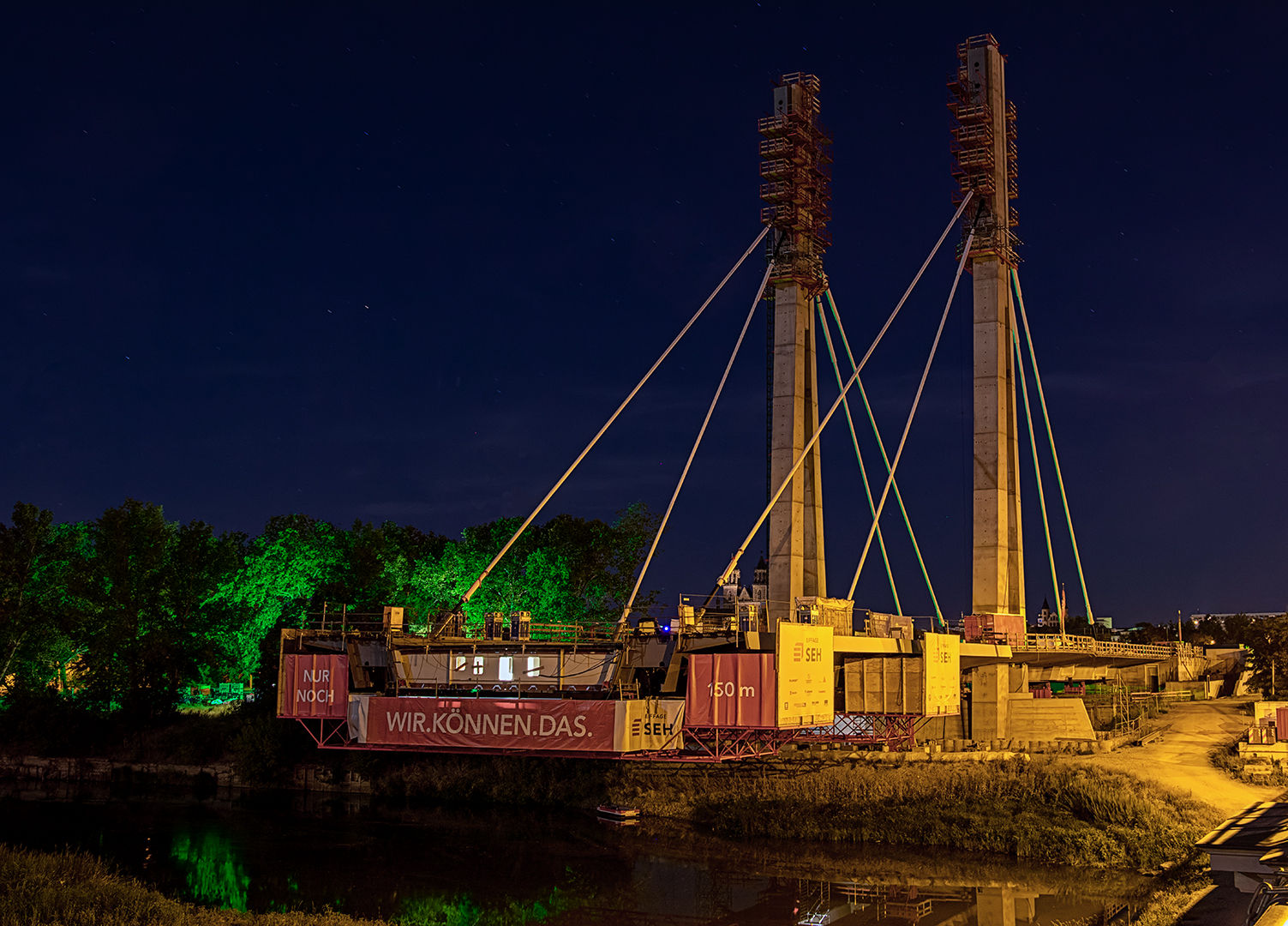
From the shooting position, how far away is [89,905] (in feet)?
95.1

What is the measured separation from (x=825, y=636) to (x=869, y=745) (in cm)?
1720

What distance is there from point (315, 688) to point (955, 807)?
90.5ft

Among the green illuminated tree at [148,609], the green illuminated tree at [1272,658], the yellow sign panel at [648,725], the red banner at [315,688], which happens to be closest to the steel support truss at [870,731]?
the yellow sign panel at [648,725]

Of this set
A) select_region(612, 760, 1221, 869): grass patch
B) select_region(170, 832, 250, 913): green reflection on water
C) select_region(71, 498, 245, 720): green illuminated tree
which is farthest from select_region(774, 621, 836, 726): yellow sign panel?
select_region(71, 498, 245, 720): green illuminated tree

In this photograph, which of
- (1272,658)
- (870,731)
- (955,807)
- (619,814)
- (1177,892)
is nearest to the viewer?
(1177,892)

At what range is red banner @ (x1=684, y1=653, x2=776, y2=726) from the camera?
35375mm

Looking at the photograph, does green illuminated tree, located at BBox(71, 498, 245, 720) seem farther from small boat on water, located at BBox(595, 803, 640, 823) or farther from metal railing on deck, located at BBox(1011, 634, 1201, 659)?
metal railing on deck, located at BBox(1011, 634, 1201, 659)

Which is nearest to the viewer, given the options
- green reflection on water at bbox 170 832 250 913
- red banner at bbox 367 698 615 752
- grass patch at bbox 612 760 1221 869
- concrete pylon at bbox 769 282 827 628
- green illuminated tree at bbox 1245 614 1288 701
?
red banner at bbox 367 698 615 752

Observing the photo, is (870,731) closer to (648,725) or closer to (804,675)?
(804,675)

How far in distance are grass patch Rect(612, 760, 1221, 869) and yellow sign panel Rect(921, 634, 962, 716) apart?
18.5 ft

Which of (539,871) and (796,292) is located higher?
(796,292)

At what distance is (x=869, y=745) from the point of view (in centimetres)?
5272

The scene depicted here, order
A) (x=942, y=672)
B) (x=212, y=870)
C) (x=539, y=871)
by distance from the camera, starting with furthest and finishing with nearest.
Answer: (x=942, y=672), (x=539, y=871), (x=212, y=870)

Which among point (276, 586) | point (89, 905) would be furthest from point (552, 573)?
point (89, 905)
